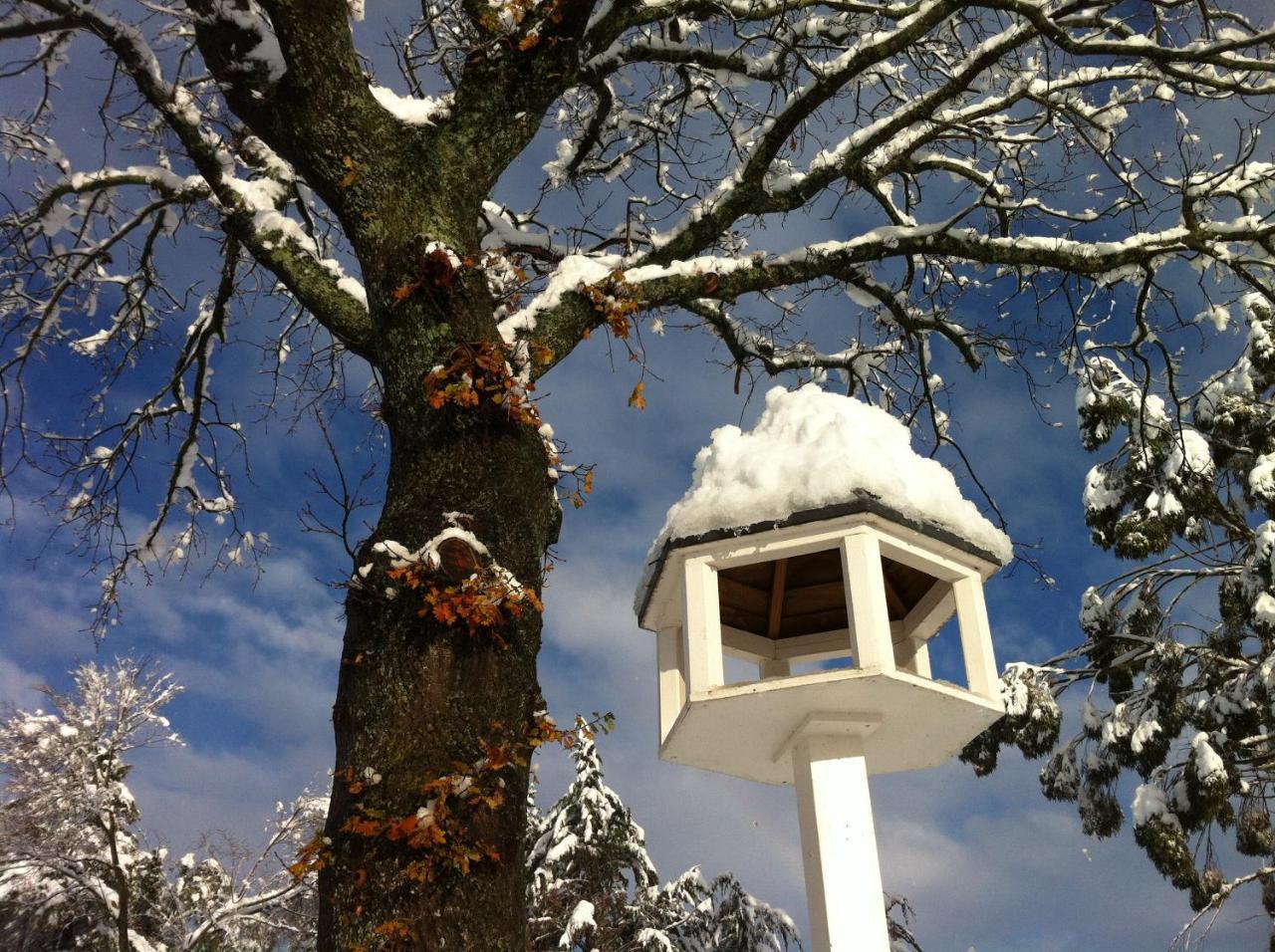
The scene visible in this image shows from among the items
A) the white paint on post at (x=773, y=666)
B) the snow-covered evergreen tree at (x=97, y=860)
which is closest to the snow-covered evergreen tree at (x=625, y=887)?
the snow-covered evergreen tree at (x=97, y=860)

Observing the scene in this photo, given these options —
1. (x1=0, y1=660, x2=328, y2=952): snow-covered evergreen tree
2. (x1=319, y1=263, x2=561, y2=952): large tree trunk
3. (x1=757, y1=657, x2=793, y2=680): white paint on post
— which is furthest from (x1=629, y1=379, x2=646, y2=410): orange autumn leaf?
(x1=0, y1=660, x2=328, y2=952): snow-covered evergreen tree

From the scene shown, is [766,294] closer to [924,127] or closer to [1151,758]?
[924,127]

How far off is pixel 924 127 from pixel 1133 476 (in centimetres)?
803

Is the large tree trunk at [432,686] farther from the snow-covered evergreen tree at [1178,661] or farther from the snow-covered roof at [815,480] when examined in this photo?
the snow-covered evergreen tree at [1178,661]

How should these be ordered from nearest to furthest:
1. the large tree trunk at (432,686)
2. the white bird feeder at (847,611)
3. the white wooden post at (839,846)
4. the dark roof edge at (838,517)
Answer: the large tree trunk at (432,686) < the white wooden post at (839,846) < the white bird feeder at (847,611) < the dark roof edge at (838,517)

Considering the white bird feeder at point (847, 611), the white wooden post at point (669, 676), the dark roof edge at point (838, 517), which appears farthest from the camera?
the white wooden post at point (669, 676)

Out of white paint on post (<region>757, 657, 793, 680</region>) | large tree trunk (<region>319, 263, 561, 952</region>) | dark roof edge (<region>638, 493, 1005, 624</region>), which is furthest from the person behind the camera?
white paint on post (<region>757, 657, 793, 680</region>)

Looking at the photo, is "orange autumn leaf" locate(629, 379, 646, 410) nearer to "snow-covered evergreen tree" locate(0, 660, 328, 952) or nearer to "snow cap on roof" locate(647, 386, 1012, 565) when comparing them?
"snow cap on roof" locate(647, 386, 1012, 565)

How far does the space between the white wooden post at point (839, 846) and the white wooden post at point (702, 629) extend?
452 millimetres

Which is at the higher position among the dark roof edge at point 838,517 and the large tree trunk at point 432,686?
the dark roof edge at point 838,517

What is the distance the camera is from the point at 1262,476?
942cm

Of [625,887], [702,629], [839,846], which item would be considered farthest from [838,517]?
[625,887]

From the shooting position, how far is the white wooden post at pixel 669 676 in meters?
4.00

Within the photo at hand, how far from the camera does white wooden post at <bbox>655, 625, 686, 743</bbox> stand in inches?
157
